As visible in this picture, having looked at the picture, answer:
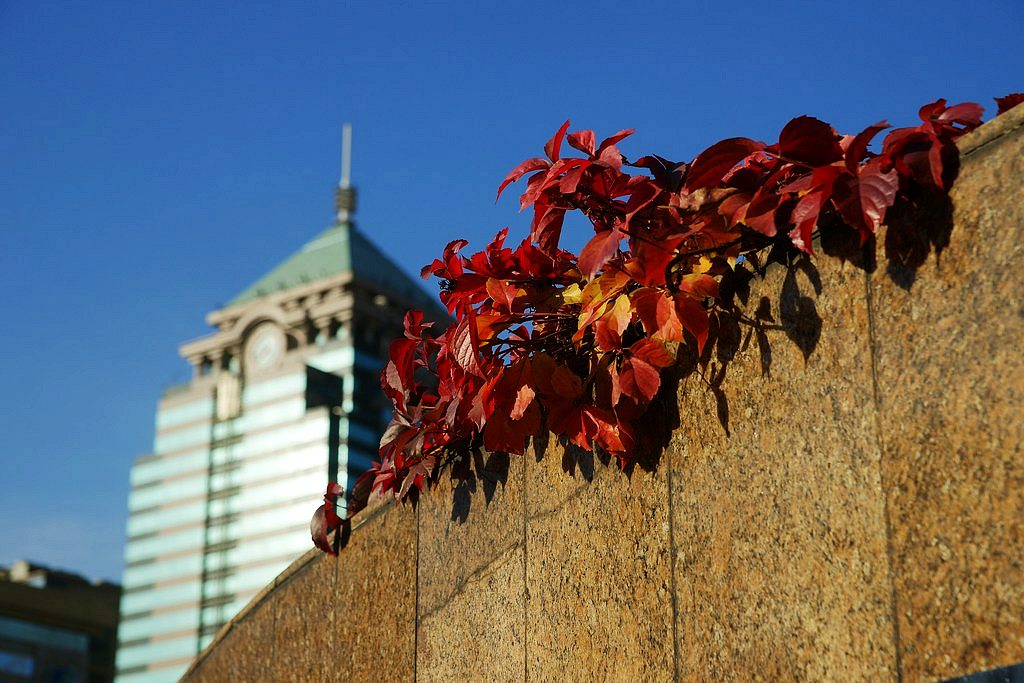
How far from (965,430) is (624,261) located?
116cm

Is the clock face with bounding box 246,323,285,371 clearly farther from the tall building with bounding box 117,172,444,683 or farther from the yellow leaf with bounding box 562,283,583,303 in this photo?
the yellow leaf with bounding box 562,283,583,303

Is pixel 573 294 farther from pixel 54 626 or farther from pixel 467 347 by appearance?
pixel 54 626

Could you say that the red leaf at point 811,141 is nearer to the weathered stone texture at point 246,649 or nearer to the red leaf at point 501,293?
the red leaf at point 501,293

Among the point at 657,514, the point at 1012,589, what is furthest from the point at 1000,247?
the point at 657,514

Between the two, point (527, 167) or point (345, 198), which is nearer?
point (527, 167)

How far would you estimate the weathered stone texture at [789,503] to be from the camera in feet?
9.53

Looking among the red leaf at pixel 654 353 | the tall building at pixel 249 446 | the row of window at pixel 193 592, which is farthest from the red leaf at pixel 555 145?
the row of window at pixel 193 592

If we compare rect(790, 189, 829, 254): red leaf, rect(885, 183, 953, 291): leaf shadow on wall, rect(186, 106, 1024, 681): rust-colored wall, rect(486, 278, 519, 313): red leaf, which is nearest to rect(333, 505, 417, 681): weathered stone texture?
rect(186, 106, 1024, 681): rust-colored wall

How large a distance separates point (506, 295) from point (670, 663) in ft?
3.89

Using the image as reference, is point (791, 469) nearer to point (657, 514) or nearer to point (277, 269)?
point (657, 514)

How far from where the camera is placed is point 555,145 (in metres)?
3.64

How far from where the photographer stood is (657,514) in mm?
3592

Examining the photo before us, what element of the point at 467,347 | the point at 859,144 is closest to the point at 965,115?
the point at 859,144

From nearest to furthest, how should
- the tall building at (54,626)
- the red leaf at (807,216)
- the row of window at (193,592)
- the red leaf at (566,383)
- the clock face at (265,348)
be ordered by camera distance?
the red leaf at (807,216)
the red leaf at (566,383)
the tall building at (54,626)
the row of window at (193,592)
the clock face at (265,348)
